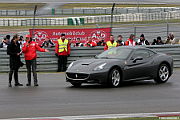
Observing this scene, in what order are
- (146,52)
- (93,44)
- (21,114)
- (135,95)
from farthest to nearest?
(93,44), (146,52), (135,95), (21,114)

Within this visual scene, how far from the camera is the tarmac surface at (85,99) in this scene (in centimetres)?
991

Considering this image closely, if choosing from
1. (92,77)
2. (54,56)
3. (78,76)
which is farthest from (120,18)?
(92,77)

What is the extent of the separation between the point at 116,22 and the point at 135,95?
22.3 metres

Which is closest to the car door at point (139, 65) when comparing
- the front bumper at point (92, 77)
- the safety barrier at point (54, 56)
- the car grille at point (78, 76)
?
the front bumper at point (92, 77)

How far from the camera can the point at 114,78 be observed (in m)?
14.3

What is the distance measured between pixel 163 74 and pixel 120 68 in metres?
1.84

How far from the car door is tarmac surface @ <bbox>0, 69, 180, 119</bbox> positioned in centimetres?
35

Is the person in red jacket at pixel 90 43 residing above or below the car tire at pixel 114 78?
above

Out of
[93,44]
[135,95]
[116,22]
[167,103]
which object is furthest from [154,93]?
[116,22]

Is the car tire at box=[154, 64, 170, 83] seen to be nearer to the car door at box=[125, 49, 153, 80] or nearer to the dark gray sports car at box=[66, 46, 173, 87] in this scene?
the dark gray sports car at box=[66, 46, 173, 87]

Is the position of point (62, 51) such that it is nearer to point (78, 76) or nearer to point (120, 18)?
point (78, 76)

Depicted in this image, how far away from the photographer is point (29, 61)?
15.1 m

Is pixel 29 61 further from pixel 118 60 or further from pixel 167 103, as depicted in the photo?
pixel 167 103

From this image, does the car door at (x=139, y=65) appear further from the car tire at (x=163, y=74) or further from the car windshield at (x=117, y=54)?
the car tire at (x=163, y=74)
